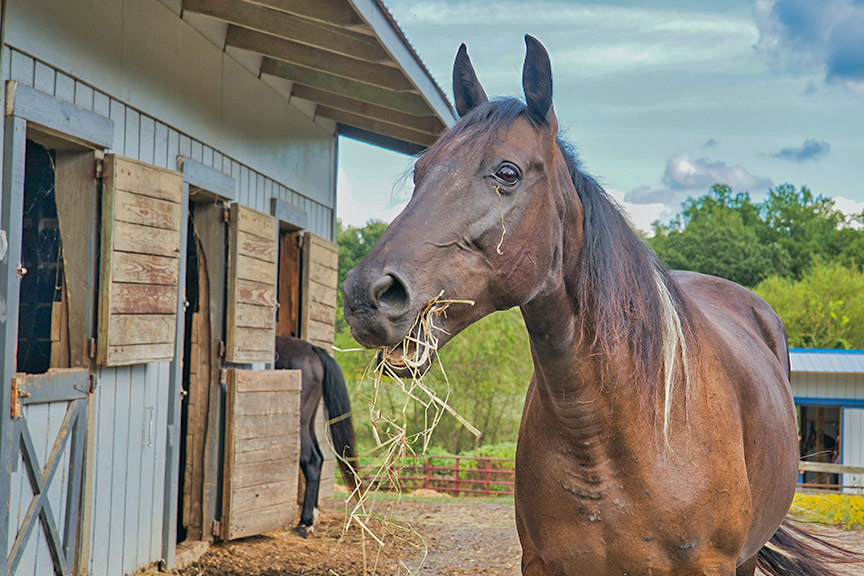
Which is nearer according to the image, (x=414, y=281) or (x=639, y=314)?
(x=414, y=281)

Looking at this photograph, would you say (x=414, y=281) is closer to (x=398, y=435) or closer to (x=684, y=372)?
(x=398, y=435)

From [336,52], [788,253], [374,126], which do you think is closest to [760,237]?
[788,253]

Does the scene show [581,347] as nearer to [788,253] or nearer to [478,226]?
[478,226]

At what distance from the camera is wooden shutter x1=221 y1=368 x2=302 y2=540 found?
5574 mm

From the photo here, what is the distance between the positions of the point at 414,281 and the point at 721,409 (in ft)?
3.48

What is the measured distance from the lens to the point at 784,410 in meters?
2.86

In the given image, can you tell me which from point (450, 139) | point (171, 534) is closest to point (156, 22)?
point (171, 534)

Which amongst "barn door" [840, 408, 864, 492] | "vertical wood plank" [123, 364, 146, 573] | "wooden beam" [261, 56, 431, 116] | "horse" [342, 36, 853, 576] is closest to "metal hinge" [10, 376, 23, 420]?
"vertical wood plank" [123, 364, 146, 573]

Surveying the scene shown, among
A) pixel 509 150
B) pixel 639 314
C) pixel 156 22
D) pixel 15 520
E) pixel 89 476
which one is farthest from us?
pixel 156 22

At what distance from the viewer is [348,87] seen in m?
6.31

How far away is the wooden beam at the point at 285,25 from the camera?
4996 millimetres

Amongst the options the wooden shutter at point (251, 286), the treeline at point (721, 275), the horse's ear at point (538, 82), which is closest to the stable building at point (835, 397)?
the treeline at point (721, 275)

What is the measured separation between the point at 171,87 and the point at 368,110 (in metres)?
2.58

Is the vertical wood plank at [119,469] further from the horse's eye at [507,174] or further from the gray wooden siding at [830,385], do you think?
the gray wooden siding at [830,385]
